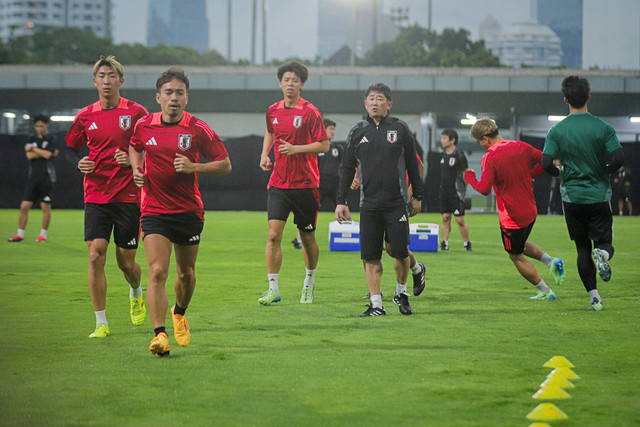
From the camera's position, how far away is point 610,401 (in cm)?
518

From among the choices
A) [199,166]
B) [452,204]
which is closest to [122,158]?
[199,166]

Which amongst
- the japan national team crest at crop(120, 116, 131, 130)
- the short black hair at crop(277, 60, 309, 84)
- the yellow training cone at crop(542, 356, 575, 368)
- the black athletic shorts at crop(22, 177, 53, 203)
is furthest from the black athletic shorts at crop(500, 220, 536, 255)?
the black athletic shorts at crop(22, 177, 53, 203)

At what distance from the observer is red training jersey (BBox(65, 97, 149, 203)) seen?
7.59 m

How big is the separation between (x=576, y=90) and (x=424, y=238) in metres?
7.81

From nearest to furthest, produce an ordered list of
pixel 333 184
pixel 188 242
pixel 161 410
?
1. pixel 161 410
2. pixel 188 242
3. pixel 333 184

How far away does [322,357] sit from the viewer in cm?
646

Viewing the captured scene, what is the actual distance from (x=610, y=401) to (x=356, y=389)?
4.88ft

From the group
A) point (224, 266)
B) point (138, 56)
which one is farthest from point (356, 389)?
point (138, 56)

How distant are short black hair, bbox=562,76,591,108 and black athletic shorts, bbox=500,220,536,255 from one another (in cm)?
152

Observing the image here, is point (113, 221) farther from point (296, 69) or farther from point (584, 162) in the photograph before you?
point (584, 162)

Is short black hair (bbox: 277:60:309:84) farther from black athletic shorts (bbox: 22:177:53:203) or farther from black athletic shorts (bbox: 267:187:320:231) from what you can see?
black athletic shorts (bbox: 22:177:53:203)

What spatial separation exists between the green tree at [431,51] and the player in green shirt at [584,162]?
83435 mm

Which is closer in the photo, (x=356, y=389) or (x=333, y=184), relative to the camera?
(x=356, y=389)

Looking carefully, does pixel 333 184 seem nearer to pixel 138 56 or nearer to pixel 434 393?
pixel 434 393
